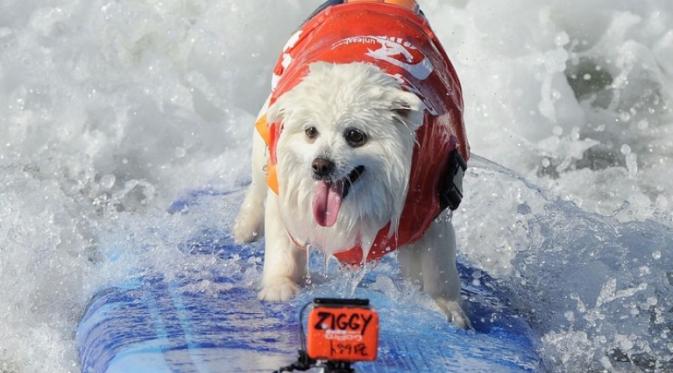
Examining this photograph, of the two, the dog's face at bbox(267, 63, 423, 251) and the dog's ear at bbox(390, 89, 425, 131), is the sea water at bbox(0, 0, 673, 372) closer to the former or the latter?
the dog's face at bbox(267, 63, 423, 251)

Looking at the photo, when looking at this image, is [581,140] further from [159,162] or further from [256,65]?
[159,162]

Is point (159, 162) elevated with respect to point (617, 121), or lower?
lower

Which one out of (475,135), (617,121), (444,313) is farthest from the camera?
(617,121)

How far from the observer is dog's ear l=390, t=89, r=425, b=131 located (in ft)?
11.9

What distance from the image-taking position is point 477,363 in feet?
12.7

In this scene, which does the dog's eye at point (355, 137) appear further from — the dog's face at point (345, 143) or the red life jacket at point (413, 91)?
the red life jacket at point (413, 91)

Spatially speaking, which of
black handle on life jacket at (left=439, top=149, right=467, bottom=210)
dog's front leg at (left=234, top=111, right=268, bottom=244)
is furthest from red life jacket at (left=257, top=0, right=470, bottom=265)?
dog's front leg at (left=234, top=111, right=268, bottom=244)

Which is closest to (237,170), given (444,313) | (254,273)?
(254,273)

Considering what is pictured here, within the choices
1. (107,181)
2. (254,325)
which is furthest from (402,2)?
(107,181)

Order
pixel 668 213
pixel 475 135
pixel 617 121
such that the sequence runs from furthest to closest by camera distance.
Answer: pixel 617 121
pixel 475 135
pixel 668 213

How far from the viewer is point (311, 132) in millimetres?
3613

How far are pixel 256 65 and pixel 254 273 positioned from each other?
357cm

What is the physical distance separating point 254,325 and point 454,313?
2.53ft

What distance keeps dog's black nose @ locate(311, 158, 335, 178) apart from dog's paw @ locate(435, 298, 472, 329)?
0.95 metres
